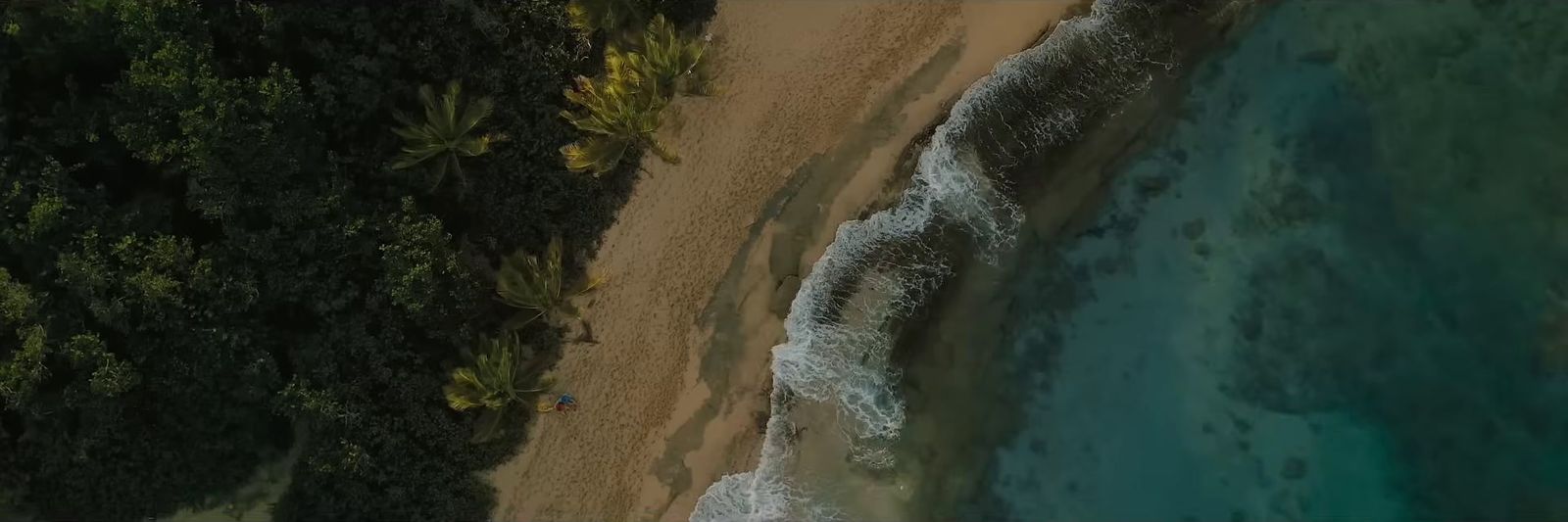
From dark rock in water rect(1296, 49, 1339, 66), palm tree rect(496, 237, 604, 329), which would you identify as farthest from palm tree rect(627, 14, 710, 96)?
dark rock in water rect(1296, 49, 1339, 66)

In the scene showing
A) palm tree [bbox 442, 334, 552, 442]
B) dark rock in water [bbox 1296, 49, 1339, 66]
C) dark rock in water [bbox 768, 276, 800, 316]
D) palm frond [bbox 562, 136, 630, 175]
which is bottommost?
dark rock in water [bbox 1296, 49, 1339, 66]

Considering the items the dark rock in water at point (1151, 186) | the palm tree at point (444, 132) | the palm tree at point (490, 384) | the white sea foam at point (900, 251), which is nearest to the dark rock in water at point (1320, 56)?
the white sea foam at point (900, 251)

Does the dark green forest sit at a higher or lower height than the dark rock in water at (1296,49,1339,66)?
higher

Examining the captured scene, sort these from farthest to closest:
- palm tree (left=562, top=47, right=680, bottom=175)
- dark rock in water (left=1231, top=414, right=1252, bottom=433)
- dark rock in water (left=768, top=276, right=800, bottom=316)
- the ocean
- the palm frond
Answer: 1. dark rock in water (left=1231, top=414, right=1252, bottom=433)
2. the ocean
3. dark rock in water (left=768, top=276, right=800, bottom=316)
4. the palm frond
5. palm tree (left=562, top=47, right=680, bottom=175)

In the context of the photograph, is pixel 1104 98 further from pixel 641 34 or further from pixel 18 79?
pixel 18 79

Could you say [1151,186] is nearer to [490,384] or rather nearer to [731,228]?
[731,228]

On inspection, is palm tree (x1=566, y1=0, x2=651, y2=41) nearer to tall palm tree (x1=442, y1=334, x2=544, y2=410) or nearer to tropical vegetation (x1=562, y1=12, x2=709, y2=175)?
tropical vegetation (x1=562, y1=12, x2=709, y2=175)

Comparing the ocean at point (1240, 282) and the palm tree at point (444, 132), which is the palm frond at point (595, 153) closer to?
the palm tree at point (444, 132)
